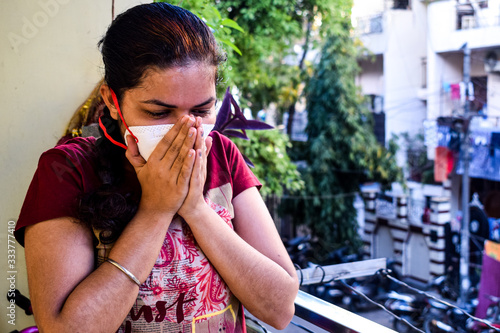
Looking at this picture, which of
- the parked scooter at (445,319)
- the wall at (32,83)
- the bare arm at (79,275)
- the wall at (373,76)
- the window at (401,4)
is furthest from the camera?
the wall at (373,76)

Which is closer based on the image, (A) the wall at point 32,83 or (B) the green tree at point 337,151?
(A) the wall at point 32,83

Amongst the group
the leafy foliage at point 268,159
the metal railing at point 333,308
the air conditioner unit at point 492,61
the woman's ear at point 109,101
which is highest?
the air conditioner unit at point 492,61

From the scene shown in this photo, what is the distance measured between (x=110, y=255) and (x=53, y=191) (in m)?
0.16

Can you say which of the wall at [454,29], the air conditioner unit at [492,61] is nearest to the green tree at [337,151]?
the wall at [454,29]

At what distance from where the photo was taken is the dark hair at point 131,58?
35.4 inches

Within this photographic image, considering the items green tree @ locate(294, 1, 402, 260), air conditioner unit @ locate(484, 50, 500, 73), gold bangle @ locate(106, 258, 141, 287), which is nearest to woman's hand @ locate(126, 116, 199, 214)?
gold bangle @ locate(106, 258, 141, 287)

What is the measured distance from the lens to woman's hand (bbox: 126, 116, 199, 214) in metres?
0.89

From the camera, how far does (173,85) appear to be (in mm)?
906

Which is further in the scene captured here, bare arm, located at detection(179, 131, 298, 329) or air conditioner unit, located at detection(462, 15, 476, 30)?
air conditioner unit, located at detection(462, 15, 476, 30)

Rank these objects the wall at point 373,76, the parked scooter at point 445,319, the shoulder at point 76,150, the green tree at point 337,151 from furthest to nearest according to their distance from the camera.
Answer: the wall at point 373,76, the green tree at point 337,151, the parked scooter at point 445,319, the shoulder at point 76,150

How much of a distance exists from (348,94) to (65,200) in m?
9.50

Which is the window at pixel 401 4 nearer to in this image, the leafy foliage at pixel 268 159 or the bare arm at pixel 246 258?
the leafy foliage at pixel 268 159

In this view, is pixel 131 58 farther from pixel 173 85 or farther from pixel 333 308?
pixel 333 308

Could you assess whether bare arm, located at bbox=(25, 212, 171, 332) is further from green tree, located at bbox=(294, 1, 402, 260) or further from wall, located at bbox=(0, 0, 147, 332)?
green tree, located at bbox=(294, 1, 402, 260)
